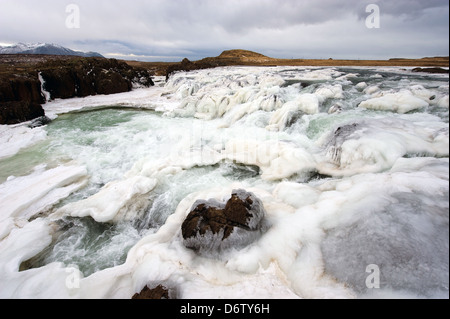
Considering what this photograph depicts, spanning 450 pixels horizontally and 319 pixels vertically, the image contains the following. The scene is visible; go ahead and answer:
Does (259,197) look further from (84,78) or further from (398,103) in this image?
(84,78)

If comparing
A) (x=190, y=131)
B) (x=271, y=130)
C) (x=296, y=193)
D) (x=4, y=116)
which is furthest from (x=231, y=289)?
(x=4, y=116)

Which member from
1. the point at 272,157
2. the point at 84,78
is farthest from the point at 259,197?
the point at 84,78

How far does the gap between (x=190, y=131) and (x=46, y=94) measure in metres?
15.5

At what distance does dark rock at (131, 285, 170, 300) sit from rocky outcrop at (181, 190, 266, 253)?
0.87m

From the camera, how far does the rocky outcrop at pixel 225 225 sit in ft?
12.7

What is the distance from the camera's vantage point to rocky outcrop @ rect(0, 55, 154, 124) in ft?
45.5

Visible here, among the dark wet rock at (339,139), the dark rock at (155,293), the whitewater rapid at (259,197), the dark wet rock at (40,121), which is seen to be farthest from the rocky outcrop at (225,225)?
the dark wet rock at (40,121)

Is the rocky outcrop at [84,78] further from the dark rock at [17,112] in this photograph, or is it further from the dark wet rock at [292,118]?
the dark wet rock at [292,118]

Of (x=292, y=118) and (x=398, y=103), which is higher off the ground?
(x=398, y=103)

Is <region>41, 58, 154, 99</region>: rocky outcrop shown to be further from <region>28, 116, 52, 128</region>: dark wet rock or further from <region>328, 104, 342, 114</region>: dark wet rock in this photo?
<region>328, 104, 342, 114</region>: dark wet rock

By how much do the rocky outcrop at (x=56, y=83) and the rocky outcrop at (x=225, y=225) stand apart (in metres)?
15.0

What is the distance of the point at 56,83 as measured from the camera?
63.5 ft

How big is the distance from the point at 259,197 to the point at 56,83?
21742mm

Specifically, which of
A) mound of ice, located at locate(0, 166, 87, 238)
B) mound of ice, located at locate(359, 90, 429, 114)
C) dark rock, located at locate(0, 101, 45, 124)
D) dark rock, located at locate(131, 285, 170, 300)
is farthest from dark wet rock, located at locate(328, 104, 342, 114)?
dark rock, located at locate(0, 101, 45, 124)
